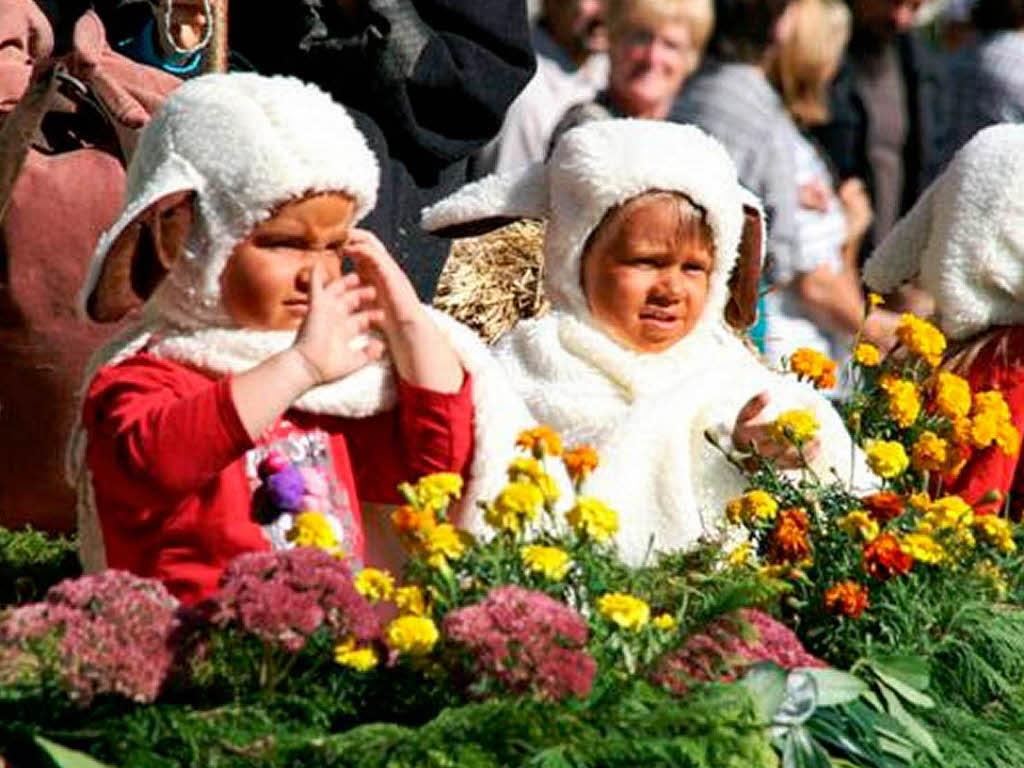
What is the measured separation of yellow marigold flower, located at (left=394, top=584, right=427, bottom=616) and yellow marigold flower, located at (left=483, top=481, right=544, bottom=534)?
7.1 inches

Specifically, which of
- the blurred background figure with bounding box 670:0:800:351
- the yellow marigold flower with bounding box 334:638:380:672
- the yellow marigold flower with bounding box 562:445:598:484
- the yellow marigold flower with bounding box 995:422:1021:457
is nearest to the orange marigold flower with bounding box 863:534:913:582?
the yellow marigold flower with bounding box 562:445:598:484

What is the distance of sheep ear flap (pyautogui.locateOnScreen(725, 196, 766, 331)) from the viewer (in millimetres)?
6648

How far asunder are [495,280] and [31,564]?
4.45 feet

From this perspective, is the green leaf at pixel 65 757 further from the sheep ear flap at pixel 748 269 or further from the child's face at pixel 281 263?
the sheep ear flap at pixel 748 269

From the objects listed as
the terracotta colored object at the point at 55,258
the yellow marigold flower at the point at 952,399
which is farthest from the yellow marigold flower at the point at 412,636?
the terracotta colored object at the point at 55,258

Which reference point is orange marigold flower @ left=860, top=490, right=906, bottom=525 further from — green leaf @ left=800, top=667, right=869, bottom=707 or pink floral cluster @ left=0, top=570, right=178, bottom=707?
pink floral cluster @ left=0, top=570, right=178, bottom=707

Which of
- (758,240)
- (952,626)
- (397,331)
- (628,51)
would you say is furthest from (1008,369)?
(628,51)

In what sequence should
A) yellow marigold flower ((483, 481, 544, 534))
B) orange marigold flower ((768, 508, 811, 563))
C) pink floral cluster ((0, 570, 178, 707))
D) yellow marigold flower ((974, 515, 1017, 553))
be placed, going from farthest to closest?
yellow marigold flower ((974, 515, 1017, 553))
orange marigold flower ((768, 508, 811, 563))
yellow marigold flower ((483, 481, 544, 534))
pink floral cluster ((0, 570, 178, 707))

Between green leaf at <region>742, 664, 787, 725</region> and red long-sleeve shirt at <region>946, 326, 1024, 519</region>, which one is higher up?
green leaf at <region>742, 664, 787, 725</region>

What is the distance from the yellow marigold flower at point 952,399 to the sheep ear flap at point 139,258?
4.75 ft

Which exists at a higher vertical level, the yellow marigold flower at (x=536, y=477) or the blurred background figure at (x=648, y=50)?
the yellow marigold flower at (x=536, y=477)

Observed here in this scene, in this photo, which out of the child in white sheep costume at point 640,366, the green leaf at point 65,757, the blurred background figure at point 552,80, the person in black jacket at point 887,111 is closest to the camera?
the green leaf at point 65,757

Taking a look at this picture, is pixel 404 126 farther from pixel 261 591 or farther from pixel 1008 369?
pixel 261 591

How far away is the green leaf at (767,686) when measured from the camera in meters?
5.29
